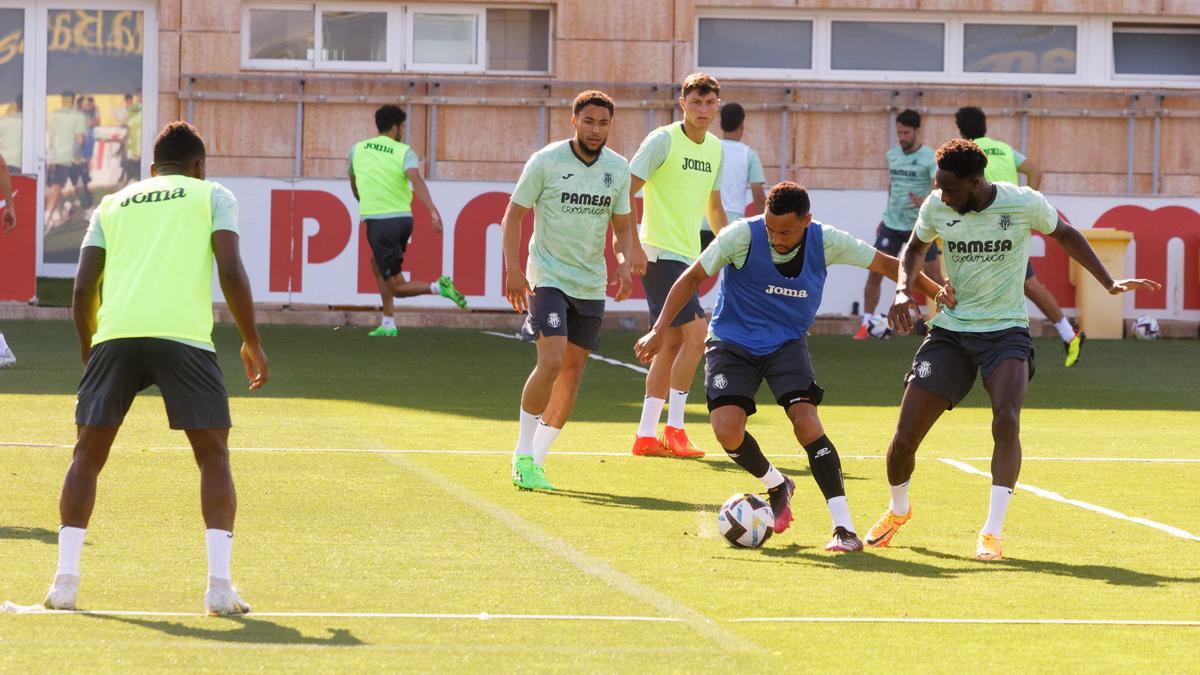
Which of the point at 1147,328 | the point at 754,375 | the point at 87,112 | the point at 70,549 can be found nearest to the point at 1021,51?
the point at 1147,328

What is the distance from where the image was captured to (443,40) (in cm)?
2581

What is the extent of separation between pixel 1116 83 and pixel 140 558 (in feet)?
67.3

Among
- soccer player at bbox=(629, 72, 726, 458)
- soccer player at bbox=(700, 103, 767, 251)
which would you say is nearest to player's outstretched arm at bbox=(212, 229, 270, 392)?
soccer player at bbox=(629, 72, 726, 458)

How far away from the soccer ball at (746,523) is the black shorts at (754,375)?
0.47 m

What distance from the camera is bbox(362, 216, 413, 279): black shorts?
20625 mm

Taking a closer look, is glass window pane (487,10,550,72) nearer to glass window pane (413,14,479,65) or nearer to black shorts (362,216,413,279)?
glass window pane (413,14,479,65)

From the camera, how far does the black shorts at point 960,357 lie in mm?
8789

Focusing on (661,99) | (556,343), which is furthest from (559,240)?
(661,99)

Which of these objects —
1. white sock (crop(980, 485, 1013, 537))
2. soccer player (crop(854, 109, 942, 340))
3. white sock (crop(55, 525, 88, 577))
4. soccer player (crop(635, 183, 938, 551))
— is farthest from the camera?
soccer player (crop(854, 109, 942, 340))

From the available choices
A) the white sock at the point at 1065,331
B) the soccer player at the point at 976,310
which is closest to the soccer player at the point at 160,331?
the soccer player at the point at 976,310

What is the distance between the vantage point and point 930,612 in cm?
719

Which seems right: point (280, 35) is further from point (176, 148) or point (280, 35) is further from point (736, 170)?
point (176, 148)

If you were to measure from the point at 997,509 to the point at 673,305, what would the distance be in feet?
5.46

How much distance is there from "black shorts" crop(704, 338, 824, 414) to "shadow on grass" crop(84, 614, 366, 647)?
2.82 m
